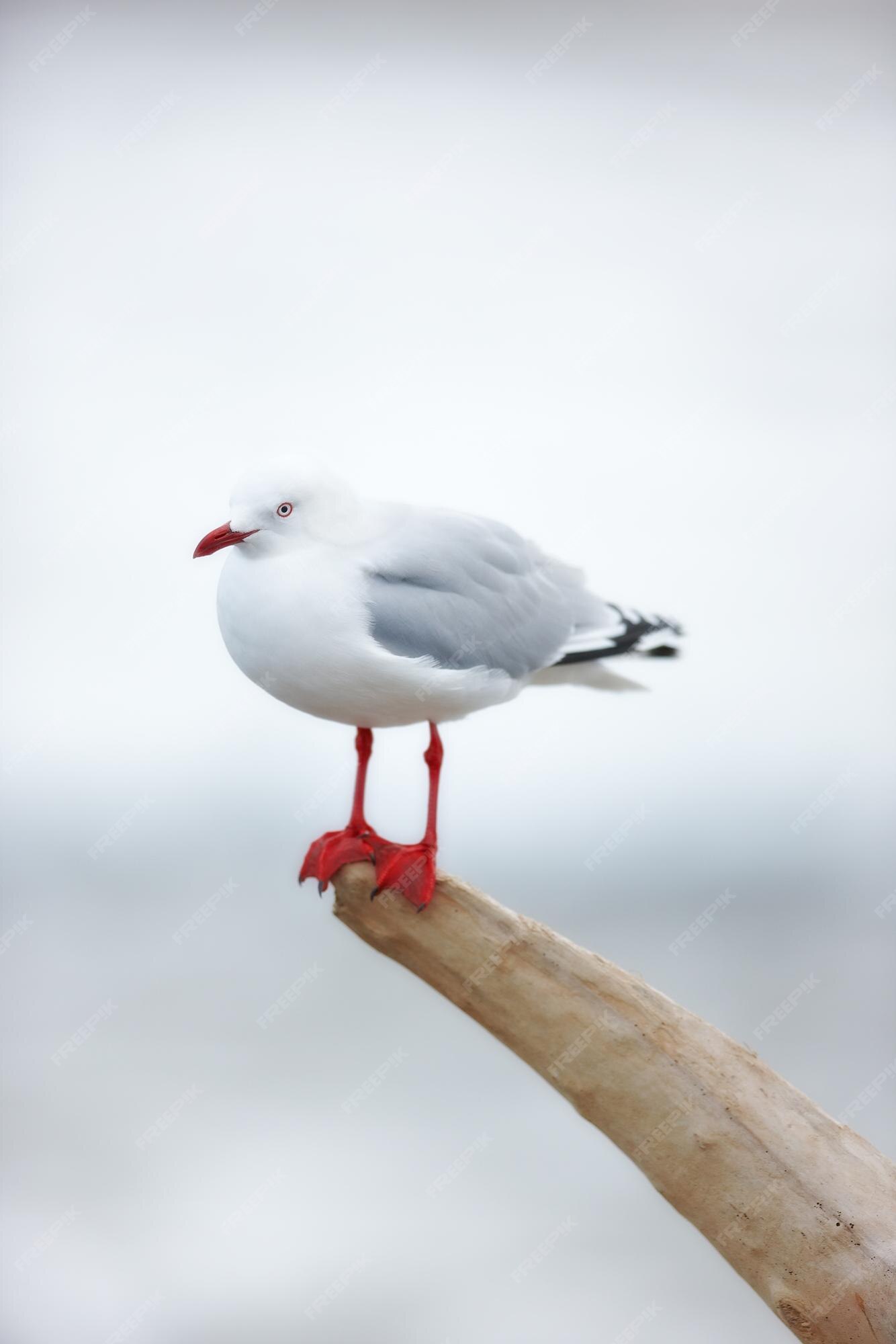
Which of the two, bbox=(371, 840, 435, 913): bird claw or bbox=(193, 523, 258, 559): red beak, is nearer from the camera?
bbox=(193, 523, 258, 559): red beak

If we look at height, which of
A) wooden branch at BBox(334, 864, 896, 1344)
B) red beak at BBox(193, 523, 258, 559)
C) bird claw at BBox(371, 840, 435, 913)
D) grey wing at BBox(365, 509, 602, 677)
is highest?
red beak at BBox(193, 523, 258, 559)

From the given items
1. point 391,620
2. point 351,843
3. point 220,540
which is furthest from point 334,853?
point 220,540

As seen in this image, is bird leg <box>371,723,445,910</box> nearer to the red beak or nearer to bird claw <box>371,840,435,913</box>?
bird claw <box>371,840,435,913</box>

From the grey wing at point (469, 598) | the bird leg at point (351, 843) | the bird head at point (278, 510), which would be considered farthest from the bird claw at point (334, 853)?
the bird head at point (278, 510)

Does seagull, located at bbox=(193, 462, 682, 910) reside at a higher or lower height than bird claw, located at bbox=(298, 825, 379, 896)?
higher

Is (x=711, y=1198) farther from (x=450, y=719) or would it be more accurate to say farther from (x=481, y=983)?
(x=450, y=719)

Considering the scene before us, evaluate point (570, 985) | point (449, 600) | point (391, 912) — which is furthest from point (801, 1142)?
point (449, 600)

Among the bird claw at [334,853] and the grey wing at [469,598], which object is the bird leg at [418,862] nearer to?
the bird claw at [334,853]

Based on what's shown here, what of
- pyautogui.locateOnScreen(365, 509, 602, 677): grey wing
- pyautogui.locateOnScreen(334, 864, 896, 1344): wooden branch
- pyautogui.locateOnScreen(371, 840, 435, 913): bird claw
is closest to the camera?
pyautogui.locateOnScreen(334, 864, 896, 1344): wooden branch

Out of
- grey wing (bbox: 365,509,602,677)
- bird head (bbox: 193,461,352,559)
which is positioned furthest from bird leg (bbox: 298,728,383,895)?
bird head (bbox: 193,461,352,559)
